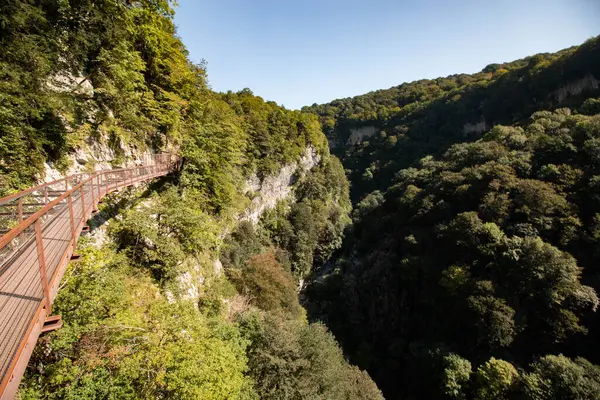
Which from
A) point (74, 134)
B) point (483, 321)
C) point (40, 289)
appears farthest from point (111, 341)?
point (483, 321)

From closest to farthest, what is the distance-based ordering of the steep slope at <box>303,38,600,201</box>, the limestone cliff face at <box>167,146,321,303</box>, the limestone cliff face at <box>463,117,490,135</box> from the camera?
the limestone cliff face at <box>167,146,321,303</box>
the steep slope at <box>303,38,600,201</box>
the limestone cliff face at <box>463,117,490,135</box>

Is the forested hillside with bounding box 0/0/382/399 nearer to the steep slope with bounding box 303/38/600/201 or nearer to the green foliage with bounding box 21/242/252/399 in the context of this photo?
the green foliage with bounding box 21/242/252/399

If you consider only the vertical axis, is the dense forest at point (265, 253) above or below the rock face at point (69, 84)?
below

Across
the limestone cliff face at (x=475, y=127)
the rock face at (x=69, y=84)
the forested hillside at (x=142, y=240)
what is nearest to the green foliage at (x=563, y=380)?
the forested hillside at (x=142, y=240)

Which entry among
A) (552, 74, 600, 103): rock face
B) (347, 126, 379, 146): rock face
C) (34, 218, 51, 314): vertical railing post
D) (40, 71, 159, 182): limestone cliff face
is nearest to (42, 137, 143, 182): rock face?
(40, 71, 159, 182): limestone cliff face

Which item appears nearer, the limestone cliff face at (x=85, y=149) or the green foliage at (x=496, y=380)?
the limestone cliff face at (x=85, y=149)

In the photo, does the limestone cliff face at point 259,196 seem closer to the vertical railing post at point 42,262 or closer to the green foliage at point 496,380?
the vertical railing post at point 42,262
